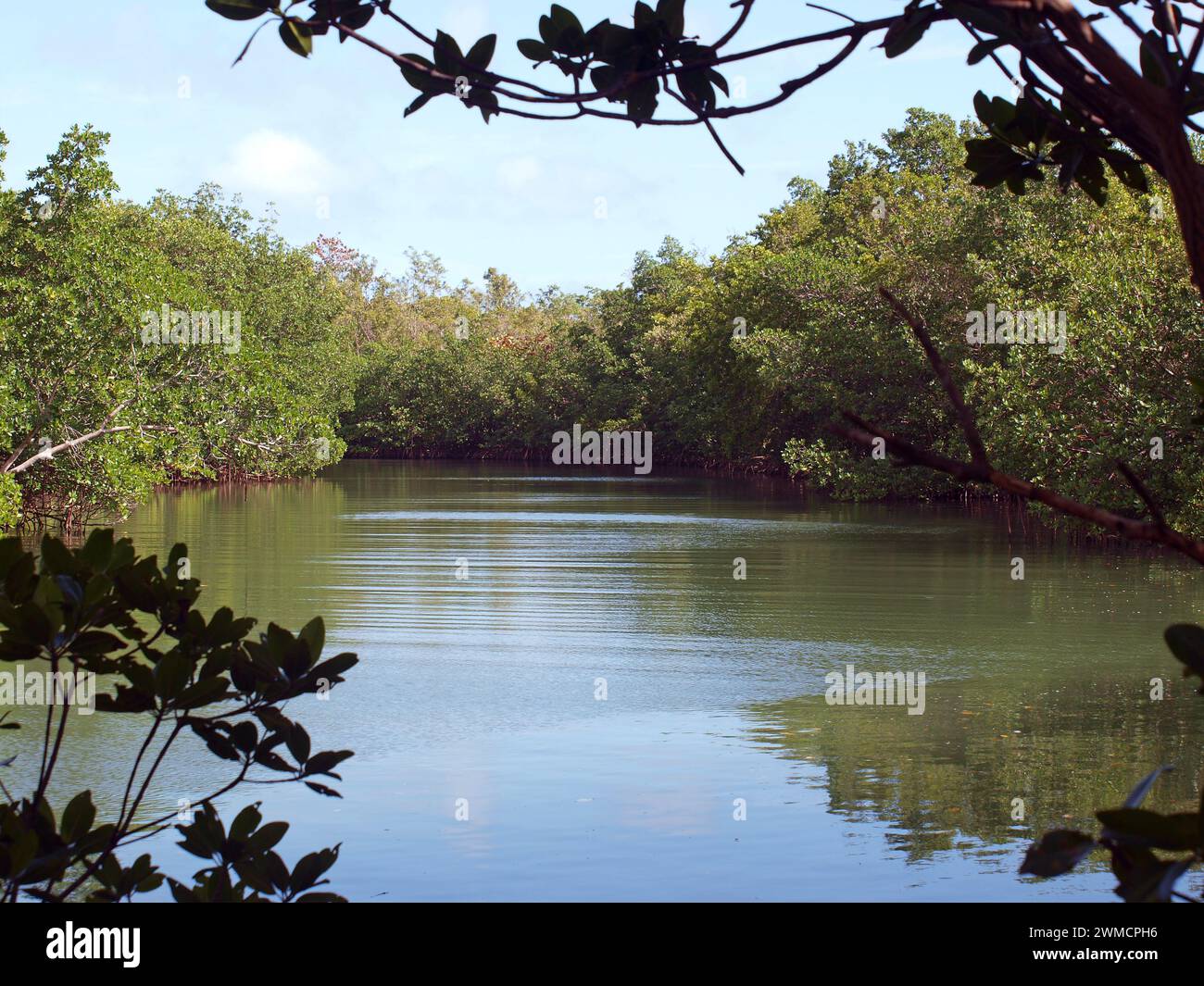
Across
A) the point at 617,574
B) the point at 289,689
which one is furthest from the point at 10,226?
the point at 289,689

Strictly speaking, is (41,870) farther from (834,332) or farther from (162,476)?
(834,332)

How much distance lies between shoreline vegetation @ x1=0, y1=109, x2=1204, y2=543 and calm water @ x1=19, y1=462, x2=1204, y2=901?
209cm

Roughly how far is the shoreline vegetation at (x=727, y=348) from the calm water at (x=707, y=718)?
6.87 ft

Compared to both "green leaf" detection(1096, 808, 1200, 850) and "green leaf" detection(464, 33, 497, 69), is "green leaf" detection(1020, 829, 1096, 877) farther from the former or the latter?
"green leaf" detection(464, 33, 497, 69)

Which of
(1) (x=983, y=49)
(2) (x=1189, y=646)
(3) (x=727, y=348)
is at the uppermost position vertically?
(3) (x=727, y=348)

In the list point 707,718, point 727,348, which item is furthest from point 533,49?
point 727,348

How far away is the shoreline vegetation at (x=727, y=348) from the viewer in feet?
63.0

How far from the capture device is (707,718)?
948 centimetres

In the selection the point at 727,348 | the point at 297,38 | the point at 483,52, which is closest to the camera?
the point at 297,38

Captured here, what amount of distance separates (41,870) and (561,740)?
6.80 m

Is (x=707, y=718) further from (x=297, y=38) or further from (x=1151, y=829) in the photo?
(x=1151, y=829)

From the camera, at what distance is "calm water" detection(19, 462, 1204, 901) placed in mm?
6391

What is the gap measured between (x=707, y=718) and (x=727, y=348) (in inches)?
1303

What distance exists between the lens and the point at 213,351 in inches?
990
